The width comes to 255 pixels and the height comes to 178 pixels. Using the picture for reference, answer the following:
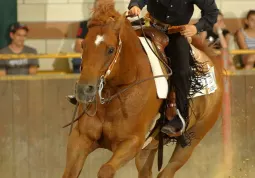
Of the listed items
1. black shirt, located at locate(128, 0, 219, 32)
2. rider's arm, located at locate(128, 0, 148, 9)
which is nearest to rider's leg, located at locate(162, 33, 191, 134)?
black shirt, located at locate(128, 0, 219, 32)

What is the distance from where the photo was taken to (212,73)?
9336mm

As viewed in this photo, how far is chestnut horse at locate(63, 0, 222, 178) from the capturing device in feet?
23.6

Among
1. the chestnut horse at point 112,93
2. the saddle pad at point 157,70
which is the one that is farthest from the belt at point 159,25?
the chestnut horse at point 112,93

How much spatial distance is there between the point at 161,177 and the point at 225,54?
108 inches

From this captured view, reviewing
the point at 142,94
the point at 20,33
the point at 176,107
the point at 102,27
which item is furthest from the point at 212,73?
the point at 20,33

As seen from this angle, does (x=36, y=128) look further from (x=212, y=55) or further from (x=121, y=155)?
(x=121, y=155)

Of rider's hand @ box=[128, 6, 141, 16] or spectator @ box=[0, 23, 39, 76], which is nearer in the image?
rider's hand @ box=[128, 6, 141, 16]

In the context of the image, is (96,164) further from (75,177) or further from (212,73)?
(75,177)

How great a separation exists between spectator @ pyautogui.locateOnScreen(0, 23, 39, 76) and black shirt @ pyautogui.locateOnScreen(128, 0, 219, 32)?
9.42ft

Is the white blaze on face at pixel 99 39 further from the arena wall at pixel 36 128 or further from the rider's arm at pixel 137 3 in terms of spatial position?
the arena wall at pixel 36 128

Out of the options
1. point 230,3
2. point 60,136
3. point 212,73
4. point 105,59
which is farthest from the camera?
point 230,3

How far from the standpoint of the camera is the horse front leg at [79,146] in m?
7.56

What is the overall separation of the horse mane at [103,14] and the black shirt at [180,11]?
947 millimetres

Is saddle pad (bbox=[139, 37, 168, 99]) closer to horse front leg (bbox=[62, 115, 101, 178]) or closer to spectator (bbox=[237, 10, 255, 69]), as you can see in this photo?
horse front leg (bbox=[62, 115, 101, 178])
